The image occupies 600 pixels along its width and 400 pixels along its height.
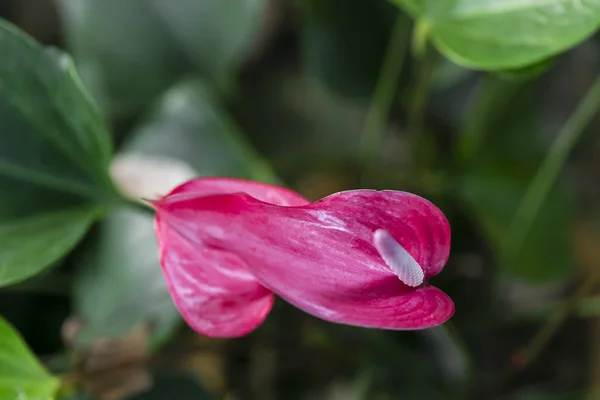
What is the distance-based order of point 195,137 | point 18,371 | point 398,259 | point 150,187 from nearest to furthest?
point 398,259
point 18,371
point 150,187
point 195,137

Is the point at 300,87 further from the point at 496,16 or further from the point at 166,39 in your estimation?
the point at 496,16

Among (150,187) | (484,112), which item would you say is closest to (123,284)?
(150,187)

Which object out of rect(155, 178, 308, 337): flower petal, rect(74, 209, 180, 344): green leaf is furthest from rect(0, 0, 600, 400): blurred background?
rect(155, 178, 308, 337): flower petal

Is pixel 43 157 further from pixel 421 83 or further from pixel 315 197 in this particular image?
pixel 315 197

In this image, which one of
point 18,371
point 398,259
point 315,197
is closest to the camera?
point 398,259

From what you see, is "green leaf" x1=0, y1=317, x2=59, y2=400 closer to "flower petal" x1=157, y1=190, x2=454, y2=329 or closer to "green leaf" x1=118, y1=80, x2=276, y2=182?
"flower petal" x1=157, y1=190, x2=454, y2=329

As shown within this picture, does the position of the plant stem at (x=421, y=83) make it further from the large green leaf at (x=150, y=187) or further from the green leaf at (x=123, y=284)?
the green leaf at (x=123, y=284)
